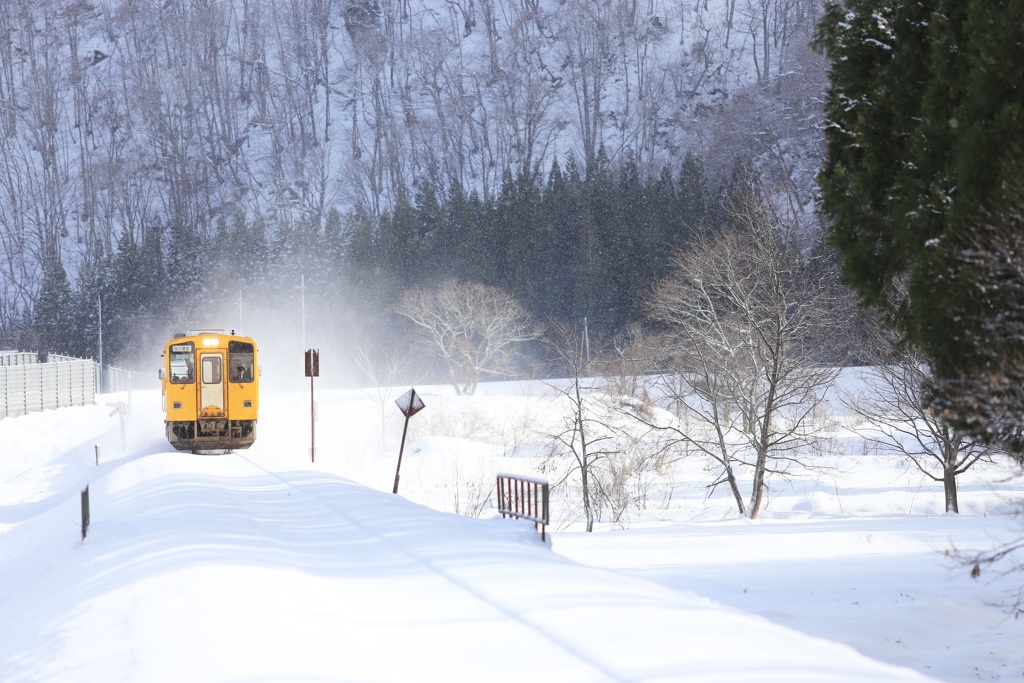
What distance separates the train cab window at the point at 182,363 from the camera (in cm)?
2675

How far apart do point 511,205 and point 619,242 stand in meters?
10.2

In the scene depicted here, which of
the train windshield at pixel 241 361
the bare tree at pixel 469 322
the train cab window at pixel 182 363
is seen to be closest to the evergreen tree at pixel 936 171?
A: the train windshield at pixel 241 361

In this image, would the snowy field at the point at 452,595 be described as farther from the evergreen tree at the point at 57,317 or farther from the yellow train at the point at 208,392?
the evergreen tree at the point at 57,317

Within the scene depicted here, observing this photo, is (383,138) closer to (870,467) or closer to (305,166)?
(305,166)

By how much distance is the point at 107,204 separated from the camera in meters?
124

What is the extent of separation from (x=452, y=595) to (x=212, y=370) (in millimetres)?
19678

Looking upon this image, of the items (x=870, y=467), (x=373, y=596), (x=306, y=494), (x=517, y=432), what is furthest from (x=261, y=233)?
(x=373, y=596)

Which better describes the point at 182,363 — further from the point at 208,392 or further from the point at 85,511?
the point at 85,511

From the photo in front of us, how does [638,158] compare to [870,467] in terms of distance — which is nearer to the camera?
[870,467]

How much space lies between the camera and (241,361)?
90.3 ft

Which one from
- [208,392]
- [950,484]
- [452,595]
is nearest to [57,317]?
[208,392]

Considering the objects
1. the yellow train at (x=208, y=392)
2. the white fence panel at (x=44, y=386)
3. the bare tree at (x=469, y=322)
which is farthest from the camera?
the bare tree at (x=469, y=322)

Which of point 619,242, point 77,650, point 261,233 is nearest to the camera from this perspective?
point 77,650

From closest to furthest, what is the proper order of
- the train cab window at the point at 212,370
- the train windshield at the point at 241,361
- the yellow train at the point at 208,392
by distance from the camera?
the yellow train at the point at 208,392, the train cab window at the point at 212,370, the train windshield at the point at 241,361
